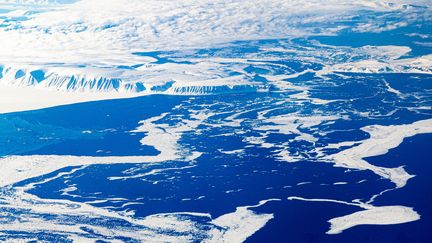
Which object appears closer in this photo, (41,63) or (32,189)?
(32,189)

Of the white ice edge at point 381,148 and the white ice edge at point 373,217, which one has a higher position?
the white ice edge at point 373,217

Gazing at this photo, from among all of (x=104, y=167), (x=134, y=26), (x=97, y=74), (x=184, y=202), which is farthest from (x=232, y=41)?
(x=184, y=202)

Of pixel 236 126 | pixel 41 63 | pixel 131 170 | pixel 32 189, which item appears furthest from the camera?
pixel 41 63

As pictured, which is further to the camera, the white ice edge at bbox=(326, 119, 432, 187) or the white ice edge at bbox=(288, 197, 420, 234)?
the white ice edge at bbox=(326, 119, 432, 187)

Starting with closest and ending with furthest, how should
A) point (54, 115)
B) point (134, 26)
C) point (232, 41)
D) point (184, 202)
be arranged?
point (184, 202), point (54, 115), point (232, 41), point (134, 26)

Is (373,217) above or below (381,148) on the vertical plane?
above

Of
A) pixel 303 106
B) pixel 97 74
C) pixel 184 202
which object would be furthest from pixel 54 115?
pixel 184 202

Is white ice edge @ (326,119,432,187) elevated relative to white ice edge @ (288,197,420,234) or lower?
lower

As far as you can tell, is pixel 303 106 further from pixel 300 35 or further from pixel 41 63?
pixel 300 35

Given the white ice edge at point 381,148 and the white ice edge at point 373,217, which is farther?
the white ice edge at point 381,148

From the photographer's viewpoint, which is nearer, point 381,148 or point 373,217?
point 373,217
